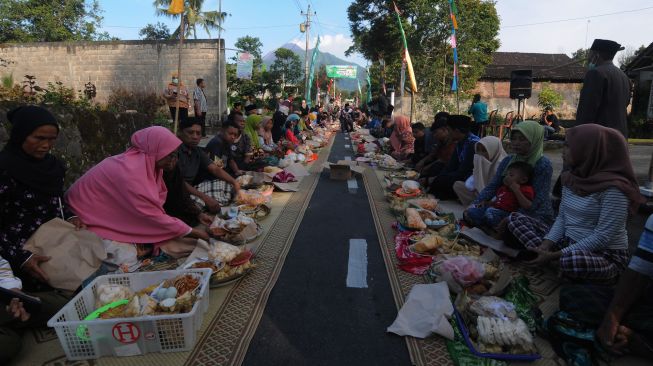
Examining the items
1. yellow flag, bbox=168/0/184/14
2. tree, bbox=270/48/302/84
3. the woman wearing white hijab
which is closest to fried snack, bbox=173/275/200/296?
the woman wearing white hijab

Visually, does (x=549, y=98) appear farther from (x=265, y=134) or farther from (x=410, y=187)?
(x=410, y=187)

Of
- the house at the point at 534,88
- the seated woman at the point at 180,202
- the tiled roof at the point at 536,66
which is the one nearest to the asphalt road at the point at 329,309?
the seated woman at the point at 180,202

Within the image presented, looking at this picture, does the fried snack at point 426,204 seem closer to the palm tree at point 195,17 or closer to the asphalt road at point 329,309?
the asphalt road at point 329,309

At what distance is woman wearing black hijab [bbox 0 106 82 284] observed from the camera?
215 cm

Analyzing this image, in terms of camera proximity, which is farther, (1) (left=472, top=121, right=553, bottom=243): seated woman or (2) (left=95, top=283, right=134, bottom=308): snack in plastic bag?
(1) (left=472, top=121, right=553, bottom=243): seated woman

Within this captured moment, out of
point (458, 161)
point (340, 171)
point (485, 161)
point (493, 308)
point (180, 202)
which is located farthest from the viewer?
point (340, 171)

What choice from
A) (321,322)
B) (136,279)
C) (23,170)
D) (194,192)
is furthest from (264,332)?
(194,192)

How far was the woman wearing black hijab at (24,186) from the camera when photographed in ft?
7.06

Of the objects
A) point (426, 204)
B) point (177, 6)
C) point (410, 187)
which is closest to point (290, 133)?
point (177, 6)

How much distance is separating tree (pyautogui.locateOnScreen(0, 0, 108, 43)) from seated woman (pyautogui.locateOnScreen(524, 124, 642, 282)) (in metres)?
26.6

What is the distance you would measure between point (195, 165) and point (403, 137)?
526cm

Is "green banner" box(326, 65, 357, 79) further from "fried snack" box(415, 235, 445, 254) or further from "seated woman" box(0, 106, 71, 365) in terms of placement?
"seated woman" box(0, 106, 71, 365)

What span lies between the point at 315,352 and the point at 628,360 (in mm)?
1490

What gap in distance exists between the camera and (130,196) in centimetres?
285
